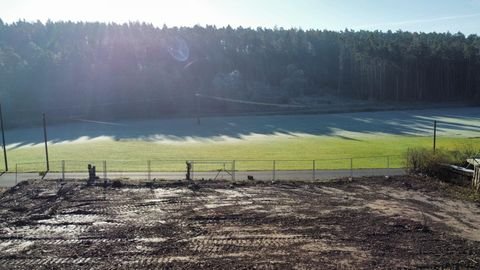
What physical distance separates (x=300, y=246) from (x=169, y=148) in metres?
38.4

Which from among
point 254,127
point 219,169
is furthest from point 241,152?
point 254,127

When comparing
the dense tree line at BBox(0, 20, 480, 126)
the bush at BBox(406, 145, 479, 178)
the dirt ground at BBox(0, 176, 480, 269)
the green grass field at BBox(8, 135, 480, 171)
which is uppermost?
the dense tree line at BBox(0, 20, 480, 126)

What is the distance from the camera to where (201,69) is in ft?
429

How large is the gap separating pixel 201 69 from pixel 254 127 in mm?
54433

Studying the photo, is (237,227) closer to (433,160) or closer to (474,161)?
(433,160)

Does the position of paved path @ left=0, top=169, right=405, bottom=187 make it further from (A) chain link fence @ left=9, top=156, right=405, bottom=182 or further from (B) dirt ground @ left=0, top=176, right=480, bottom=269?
(B) dirt ground @ left=0, top=176, right=480, bottom=269

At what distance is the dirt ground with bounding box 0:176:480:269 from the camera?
59.6ft

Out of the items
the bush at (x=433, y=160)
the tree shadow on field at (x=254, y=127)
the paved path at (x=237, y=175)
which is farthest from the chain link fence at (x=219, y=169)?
the tree shadow on field at (x=254, y=127)

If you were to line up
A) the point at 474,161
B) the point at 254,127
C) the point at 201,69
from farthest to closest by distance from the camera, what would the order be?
the point at 201,69 < the point at 254,127 < the point at 474,161

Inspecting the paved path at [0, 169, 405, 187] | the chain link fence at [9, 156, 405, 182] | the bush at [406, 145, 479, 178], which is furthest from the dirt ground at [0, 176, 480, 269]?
the chain link fence at [9, 156, 405, 182]

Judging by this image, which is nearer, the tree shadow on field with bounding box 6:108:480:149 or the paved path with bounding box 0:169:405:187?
the paved path with bounding box 0:169:405:187

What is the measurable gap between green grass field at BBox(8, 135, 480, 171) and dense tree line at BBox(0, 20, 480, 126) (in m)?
41.8

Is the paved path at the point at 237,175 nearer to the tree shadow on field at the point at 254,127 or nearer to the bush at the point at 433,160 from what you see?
the bush at the point at 433,160

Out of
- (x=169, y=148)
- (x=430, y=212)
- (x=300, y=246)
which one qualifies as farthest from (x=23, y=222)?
(x=169, y=148)
